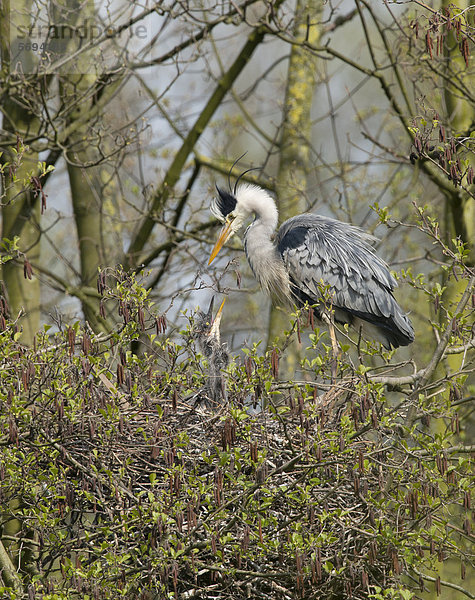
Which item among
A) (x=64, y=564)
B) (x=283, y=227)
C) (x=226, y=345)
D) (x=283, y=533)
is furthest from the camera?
(x=283, y=227)

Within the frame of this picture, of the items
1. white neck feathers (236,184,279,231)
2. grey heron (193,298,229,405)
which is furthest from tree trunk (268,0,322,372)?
grey heron (193,298,229,405)

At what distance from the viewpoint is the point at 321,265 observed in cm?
717

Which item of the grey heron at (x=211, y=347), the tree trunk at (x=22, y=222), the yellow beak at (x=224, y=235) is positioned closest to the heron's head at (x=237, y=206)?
the yellow beak at (x=224, y=235)

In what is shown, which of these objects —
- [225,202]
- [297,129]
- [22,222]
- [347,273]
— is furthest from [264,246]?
[22,222]

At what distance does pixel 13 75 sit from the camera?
22.7 ft

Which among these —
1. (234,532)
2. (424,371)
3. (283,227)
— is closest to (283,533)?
(234,532)

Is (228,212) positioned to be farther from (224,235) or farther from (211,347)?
(211,347)

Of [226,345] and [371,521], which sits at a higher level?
[226,345]

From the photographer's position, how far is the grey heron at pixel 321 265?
281 inches

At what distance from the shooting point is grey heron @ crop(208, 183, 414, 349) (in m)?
7.13

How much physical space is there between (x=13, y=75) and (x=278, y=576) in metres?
4.74

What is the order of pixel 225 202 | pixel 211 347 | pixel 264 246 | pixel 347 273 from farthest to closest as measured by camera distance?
pixel 225 202, pixel 264 246, pixel 347 273, pixel 211 347

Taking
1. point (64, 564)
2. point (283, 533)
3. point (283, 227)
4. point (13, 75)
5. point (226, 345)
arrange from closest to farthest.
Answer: point (64, 564)
point (283, 533)
point (226, 345)
point (13, 75)
point (283, 227)

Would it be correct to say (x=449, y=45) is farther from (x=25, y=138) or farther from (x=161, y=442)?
(x=161, y=442)
